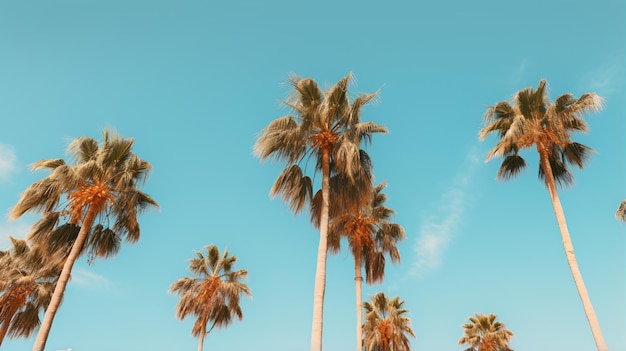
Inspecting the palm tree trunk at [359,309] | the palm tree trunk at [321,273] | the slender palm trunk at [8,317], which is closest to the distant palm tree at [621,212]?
the palm tree trunk at [359,309]

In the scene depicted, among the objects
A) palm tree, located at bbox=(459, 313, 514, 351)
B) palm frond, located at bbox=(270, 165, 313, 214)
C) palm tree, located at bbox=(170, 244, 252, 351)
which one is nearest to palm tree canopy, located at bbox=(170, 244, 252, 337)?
palm tree, located at bbox=(170, 244, 252, 351)

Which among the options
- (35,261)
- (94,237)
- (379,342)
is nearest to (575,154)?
(379,342)

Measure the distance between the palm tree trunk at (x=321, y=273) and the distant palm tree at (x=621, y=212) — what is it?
93.1 feet

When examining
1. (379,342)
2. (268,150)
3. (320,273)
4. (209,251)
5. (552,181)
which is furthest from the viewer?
(209,251)

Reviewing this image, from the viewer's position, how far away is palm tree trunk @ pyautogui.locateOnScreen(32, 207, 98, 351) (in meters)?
11.1

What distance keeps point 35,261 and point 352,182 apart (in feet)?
60.5

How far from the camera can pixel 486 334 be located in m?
36.0

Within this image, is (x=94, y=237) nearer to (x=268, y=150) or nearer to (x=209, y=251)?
(x=268, y=150)

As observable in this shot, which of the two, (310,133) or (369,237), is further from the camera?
(369,237)

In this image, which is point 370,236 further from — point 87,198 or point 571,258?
point 87,198

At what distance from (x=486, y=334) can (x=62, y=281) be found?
37801mm

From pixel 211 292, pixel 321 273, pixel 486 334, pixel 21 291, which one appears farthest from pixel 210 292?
pixel 486 334

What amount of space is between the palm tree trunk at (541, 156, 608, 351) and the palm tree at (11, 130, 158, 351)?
57.2ft

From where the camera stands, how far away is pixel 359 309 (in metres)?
20.4
